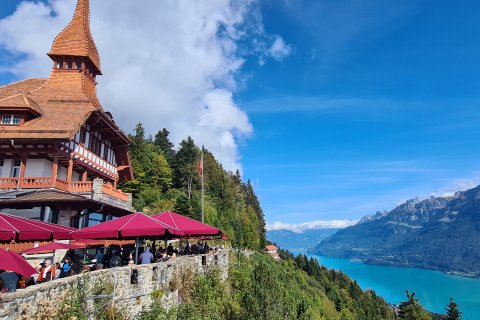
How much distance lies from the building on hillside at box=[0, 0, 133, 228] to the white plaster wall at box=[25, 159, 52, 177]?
1.5 inches

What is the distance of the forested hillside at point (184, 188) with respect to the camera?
46938 millimetres

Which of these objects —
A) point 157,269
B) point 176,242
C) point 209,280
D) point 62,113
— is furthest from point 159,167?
point 157,269

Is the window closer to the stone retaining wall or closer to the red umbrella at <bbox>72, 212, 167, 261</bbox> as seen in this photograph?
the red umbrella at <bbox>72, 212, 167, 261</bbox>

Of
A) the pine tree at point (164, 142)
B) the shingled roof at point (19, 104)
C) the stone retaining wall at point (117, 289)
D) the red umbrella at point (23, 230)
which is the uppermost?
the pine tree at point (164, 142)

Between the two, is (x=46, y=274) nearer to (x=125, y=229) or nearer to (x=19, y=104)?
(x=125, y=229)

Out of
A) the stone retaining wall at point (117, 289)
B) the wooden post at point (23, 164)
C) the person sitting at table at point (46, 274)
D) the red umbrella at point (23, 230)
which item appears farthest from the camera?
the wooden post at point (23, 164)

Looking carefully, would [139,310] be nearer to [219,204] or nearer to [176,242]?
[176,242]

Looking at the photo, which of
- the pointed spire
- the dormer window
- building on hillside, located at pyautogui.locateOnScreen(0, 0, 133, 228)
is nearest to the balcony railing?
building on hillside, located at pyautogui.locateOnScreen(0, 0, 133, 228)

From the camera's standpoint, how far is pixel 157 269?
12.4m

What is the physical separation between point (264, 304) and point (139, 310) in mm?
6170

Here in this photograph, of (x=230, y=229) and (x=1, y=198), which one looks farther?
(x=230, y=229)

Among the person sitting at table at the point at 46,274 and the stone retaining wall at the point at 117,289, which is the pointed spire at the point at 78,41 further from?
the person sitting at table at the point at 46,274

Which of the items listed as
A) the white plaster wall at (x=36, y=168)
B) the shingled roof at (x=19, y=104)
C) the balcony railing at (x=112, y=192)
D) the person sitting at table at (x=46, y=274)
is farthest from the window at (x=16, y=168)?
the person sitting at table at (x=46, y=274)

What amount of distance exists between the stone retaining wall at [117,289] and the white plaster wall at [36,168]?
12.0 meters
